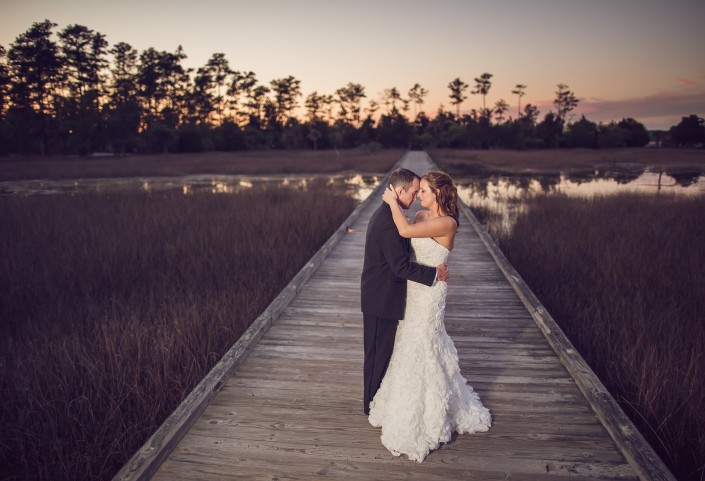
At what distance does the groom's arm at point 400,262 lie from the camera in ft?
8.16

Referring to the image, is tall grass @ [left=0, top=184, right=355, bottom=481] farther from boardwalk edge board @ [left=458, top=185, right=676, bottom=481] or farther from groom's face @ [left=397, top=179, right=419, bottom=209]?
boardwalk edge board @ [left=458, top=185, right=676, bottom=481]

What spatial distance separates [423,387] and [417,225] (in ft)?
3.38

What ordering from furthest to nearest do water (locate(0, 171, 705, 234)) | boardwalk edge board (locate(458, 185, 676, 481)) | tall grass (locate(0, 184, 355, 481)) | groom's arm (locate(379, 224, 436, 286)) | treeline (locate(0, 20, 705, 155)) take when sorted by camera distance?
treeline (locate(0, 20, 705, 155)) → water (locate(0, 171, 705, 234)) → tall grass (locate(0, 184, 355, 481)) → groom's arm (locate(379, 224, 436, 286)) → boardwalk edge board (locate(458, 185, 676, 481))

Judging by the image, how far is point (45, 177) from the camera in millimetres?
23219

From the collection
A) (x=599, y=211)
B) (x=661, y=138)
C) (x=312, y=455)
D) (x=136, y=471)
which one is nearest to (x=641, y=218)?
(x=599, y=211)

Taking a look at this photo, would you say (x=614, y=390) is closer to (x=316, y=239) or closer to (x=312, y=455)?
(x=312, y=455)

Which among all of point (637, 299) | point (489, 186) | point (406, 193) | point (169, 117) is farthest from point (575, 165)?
point (169, 117)

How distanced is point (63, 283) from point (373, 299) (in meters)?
5.87

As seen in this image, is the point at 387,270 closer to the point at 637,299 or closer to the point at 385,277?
the point at 385,277

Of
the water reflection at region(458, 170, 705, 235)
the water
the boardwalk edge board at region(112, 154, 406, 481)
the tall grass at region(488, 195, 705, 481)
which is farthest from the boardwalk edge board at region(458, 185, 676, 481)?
the water

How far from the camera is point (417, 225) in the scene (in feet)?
8.16

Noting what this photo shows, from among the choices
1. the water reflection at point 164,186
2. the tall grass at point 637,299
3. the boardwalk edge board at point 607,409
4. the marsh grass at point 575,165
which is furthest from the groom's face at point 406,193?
the marsh grass at point 575,165

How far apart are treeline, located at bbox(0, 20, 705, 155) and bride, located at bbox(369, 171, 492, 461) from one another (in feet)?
175

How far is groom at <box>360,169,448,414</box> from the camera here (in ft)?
8.21
